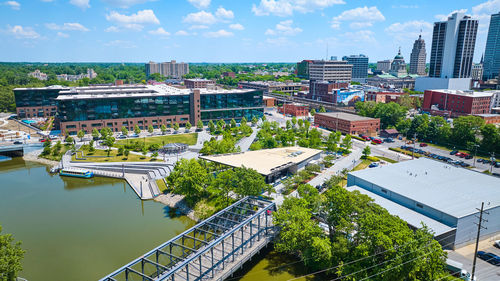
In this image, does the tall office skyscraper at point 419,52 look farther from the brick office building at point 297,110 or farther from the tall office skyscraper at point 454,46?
the brick office building at point 297,110

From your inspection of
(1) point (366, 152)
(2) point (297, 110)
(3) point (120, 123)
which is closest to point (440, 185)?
(1) point (366, 152)

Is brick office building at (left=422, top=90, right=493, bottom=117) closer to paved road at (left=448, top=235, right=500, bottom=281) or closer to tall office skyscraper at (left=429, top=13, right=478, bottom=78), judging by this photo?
tall office skyscraper at (left=429, top=13, right=478, bottom=78)

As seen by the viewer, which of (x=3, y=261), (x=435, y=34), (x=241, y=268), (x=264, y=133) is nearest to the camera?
(x=3, y=261)

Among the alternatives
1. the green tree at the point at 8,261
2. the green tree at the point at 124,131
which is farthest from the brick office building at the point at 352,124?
the green tree at the point at 8,261

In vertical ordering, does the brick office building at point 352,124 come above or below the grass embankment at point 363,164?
above

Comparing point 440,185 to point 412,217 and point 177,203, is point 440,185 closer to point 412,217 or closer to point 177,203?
point 412,217

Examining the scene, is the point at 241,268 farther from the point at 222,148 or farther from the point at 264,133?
the point at 264,133

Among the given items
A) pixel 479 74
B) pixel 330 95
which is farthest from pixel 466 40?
pixel 479 74
